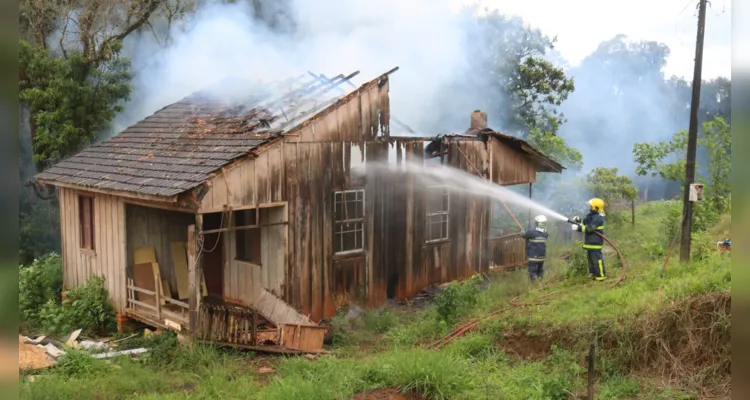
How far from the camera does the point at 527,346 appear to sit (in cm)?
930

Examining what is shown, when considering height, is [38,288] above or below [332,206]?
below

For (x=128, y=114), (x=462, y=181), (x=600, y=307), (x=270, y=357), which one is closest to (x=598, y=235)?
(x=600, y=307)

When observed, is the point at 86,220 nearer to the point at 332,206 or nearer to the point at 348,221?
the point at 332,206

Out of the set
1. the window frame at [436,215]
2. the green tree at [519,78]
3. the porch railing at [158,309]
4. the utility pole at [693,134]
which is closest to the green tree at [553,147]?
the green tree at [519,78]

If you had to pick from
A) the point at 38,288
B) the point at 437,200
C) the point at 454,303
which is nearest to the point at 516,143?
the point at 437,200

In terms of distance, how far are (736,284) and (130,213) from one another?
42.1ft

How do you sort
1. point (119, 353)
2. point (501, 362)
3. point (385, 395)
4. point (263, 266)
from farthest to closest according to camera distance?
point (263, 266)
point (119, 353)
point (501, 362)
point (385, 395)

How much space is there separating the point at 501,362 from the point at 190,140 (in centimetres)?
780

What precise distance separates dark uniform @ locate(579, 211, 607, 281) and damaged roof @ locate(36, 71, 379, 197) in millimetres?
5676

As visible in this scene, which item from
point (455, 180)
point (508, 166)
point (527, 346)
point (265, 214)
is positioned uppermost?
point (508, 166)

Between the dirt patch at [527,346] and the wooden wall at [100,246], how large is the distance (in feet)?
26.0

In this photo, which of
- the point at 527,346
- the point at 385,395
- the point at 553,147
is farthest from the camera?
the point at 553,147

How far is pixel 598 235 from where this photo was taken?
11242 mm

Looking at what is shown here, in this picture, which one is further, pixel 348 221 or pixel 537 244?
pixel 537 244
